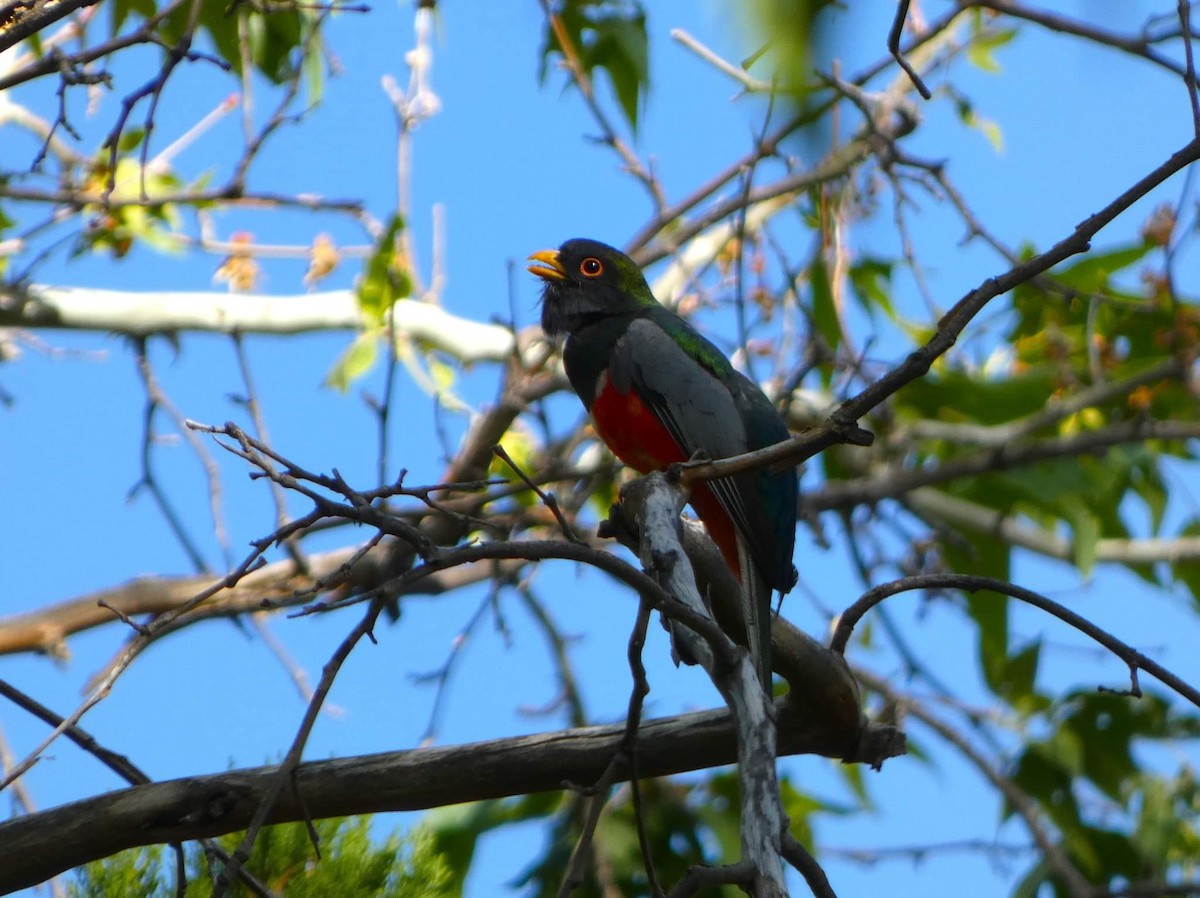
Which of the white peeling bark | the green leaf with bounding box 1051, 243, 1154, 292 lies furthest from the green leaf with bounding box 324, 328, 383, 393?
the green leaf with bounding box 1051, 243, 1154, 292

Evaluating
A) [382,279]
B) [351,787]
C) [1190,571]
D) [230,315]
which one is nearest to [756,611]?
[351,787]

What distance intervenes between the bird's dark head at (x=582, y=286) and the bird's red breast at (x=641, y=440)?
0.59 m

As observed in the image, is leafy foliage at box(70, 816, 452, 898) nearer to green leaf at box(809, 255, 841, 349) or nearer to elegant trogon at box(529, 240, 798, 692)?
elegant trogon at box(529, 240, 798, 692)

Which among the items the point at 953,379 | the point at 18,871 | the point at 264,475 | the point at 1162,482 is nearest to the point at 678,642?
the point at 264,475

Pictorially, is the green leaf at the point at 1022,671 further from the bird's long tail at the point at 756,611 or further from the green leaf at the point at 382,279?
the bird's long tail at the point at 756,611

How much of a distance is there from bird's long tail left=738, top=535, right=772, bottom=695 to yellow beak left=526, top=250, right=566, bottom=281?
194 cm

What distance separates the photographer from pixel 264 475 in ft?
7.47

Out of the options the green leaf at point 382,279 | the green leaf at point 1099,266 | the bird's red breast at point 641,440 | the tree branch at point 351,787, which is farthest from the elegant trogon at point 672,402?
the green leaf at point 1099,266

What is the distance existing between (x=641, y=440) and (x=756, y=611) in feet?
4.53

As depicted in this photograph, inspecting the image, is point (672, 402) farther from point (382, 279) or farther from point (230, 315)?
point (230, 315)

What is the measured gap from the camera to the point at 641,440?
4.63 metres

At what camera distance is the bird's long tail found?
3072 mm

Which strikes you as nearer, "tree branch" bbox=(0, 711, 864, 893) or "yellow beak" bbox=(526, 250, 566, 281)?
"tree branch" bbox=(0, 711, 864, 893)

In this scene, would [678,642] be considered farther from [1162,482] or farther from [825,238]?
[1162,482]
